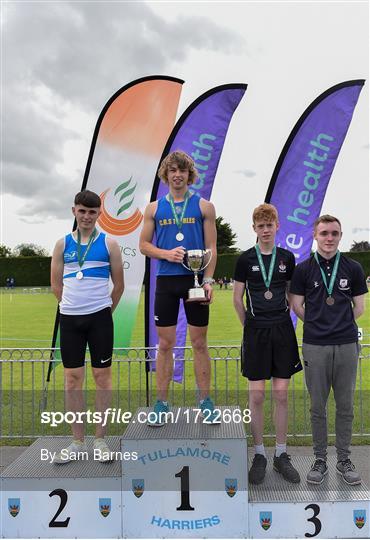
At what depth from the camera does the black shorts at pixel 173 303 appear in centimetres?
318

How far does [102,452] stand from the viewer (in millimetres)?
3111

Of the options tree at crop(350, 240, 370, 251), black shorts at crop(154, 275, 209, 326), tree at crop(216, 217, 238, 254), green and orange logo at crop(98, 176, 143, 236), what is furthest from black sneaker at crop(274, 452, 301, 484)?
tree at crop(350, 240, 370, 251)

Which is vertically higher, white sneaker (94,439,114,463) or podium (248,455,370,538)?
white sneaker (94,439,114,463)

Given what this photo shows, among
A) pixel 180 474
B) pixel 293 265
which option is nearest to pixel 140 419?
pixel 180 474

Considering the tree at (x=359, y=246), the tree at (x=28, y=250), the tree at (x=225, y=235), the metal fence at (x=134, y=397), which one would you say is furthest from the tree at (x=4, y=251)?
the metal fence at (x=134, y=397)

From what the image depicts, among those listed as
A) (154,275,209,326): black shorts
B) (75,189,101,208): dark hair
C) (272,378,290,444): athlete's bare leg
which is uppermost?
(75,189,101,208): dark hair

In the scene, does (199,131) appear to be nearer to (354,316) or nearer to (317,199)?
(317,199)

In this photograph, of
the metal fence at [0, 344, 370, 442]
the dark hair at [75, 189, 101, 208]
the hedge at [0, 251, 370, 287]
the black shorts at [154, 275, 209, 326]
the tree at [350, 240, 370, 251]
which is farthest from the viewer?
the tree at [350, 240, 370, 251]

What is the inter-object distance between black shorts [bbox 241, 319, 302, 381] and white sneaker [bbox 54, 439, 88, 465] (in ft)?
4.22

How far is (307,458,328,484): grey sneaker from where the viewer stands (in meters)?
2.92

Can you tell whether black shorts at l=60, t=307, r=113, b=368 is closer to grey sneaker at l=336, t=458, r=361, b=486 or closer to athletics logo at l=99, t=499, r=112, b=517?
athletics logo at l=99, t=499, r=112, b=517

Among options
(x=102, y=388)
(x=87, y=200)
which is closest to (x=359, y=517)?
(x=102, y=388)

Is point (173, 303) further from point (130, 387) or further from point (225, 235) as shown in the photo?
point (225, 235)

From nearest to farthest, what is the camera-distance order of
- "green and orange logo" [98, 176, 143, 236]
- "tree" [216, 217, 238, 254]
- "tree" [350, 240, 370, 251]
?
"green and orange logo" [98, 176, 143, 236] → "tree" [216, 217, 238, 254] → "tree" [350, 240, 370, 251]
